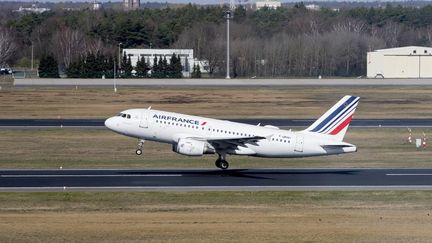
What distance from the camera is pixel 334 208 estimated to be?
4603 centimetres

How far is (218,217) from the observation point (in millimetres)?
43688

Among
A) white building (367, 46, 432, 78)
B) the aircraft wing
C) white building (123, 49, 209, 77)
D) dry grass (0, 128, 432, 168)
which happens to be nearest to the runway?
the aircraft wing

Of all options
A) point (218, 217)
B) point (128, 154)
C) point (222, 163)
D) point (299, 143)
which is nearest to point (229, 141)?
point (222, 163)

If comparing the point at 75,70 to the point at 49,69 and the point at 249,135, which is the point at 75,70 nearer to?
the point at 49,69

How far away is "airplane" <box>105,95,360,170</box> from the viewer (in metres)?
56.6

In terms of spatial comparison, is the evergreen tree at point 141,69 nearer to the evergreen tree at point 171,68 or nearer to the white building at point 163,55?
the evergreen tree at point 171,68

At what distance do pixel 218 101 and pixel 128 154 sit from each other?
50051 millimetres

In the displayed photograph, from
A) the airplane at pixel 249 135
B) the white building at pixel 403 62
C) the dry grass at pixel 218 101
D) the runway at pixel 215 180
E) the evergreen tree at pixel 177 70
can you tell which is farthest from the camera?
the white building at pixel 403 62

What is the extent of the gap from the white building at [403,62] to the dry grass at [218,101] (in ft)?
96.0

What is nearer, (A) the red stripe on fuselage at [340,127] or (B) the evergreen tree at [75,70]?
(A) the red stripe on fuselage at [340,127]

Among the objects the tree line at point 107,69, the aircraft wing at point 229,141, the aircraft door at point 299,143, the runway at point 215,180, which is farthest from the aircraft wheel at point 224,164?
the tree line at point 107,69

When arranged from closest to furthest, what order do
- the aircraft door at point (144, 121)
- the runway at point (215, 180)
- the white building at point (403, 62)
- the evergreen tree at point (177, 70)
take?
the runway at point (215, 180)
the aircraft door at point (144, 121)
the evergreen tree at point (177, 70)
the white building at point (403, 62)

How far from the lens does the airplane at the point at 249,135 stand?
186ft

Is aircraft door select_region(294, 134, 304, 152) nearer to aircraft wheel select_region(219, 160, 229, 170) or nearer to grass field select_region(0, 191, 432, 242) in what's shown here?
aircraft wheel select_region(219, 160, 229, 170)
